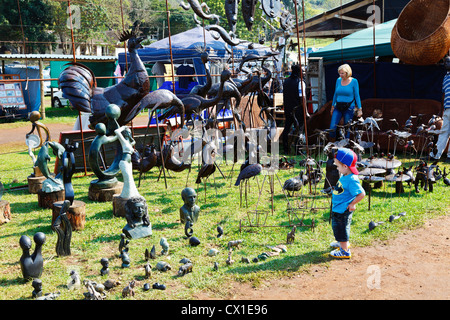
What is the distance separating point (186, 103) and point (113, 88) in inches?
49.7

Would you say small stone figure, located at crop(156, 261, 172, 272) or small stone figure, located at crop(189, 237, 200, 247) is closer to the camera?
small stone figure, located at crop(156, 261, 172, 272)

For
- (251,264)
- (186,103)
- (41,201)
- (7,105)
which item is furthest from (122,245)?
(7,105)

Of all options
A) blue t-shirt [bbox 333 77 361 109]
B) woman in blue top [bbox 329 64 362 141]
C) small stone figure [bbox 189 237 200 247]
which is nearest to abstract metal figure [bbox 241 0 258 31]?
woman in blue top [bbox 329 64 362 141]

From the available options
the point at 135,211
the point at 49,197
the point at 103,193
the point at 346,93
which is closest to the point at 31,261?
the point at 135,211

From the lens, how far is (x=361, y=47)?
36.2 feet

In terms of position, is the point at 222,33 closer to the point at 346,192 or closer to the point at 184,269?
the point at 346,192

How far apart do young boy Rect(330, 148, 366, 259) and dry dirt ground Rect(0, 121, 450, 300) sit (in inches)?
7.3

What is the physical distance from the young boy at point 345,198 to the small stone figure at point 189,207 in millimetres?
1720

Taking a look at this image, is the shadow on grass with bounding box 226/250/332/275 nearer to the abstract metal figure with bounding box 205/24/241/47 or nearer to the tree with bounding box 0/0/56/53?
the abstract metal figure with bounding box 205/24/241/47

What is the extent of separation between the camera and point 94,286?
3826 millimetres

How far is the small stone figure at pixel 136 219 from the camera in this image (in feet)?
16.0

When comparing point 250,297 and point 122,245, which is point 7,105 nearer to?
point 122,245

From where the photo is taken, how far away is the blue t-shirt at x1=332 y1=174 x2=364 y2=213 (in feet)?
14.4

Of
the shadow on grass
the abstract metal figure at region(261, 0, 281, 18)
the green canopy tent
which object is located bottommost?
the shadow on grass
